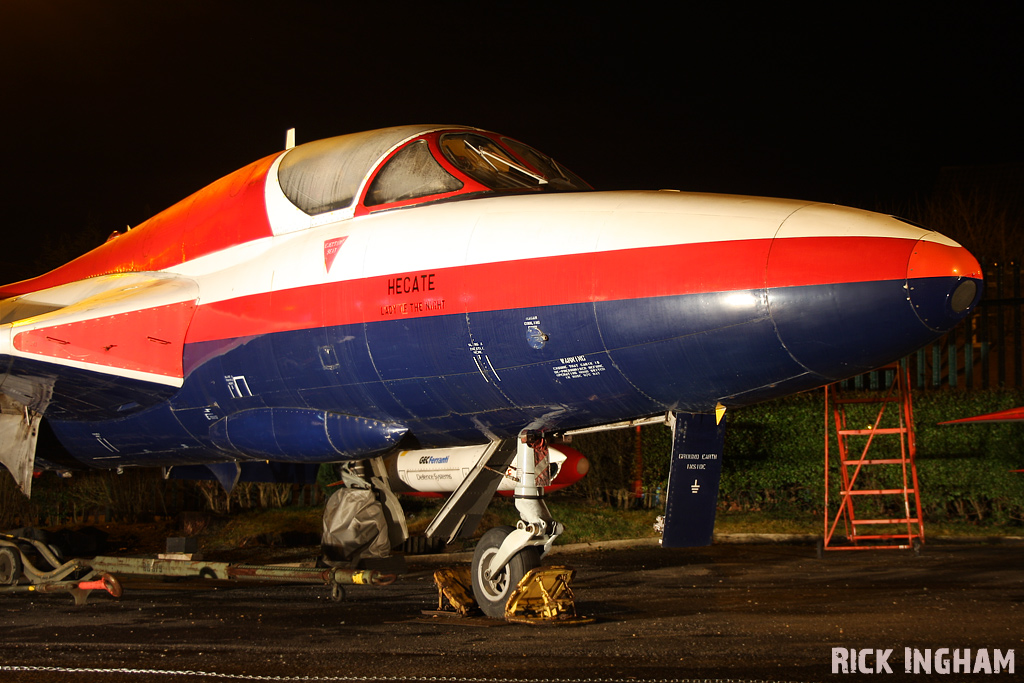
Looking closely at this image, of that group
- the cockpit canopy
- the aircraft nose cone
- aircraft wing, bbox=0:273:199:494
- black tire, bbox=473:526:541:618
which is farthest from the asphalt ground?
the cockpit canopy

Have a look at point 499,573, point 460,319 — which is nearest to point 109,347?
point 460,319

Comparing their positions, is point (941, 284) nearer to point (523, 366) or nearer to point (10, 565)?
point (523, 366)

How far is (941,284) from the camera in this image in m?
4.59

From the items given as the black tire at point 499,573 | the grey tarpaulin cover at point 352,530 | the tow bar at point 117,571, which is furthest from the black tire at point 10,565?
the black tire at point 499,573

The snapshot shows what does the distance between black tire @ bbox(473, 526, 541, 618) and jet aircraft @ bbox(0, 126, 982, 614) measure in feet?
0.05

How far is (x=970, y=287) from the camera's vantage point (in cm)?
Answer: 464

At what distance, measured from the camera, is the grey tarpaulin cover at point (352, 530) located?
8.82 metres

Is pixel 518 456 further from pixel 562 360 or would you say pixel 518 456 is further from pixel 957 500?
pixel 957 500

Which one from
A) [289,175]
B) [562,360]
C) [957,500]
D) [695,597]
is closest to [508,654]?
[562,360]

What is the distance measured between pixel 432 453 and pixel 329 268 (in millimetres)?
2249

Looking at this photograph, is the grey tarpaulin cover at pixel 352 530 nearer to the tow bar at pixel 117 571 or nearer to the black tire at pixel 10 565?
the tow bar at pixel 117 571

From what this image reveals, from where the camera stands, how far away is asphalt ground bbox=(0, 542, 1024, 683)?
568 cm

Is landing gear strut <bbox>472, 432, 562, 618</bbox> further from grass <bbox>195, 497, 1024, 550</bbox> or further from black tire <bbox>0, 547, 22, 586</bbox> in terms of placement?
grass <bbox>195, 497, 1024, 550</bbox>

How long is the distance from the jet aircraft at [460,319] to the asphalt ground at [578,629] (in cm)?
84
